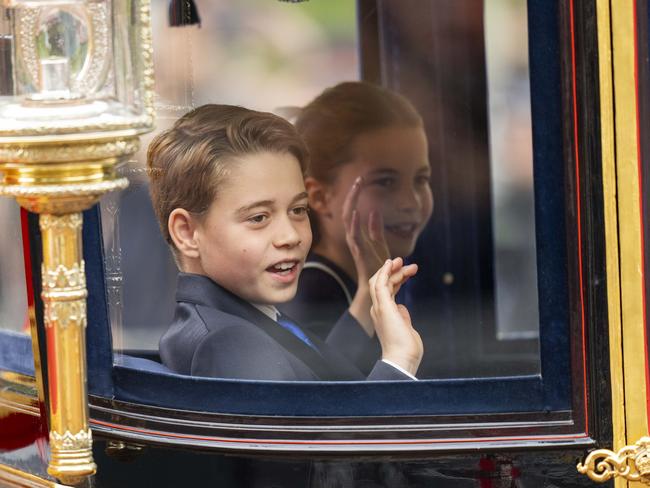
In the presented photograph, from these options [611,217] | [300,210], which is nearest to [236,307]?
[300,210]

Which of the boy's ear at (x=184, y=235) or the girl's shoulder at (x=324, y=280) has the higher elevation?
the boy's ear at (x=184, y=235)

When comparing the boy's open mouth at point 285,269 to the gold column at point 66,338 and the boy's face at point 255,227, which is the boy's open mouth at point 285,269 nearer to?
the boy's face at point 255,227

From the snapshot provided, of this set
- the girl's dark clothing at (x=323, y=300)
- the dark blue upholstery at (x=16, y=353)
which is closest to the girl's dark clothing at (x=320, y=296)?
the girl's dark clothing at (x=323, y=300)

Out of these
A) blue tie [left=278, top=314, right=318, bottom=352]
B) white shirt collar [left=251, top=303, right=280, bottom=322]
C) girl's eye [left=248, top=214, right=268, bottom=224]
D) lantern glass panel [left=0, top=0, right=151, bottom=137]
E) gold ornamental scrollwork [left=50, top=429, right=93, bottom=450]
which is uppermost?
lantern glass panel [left=0, top=0, right=151, bottom=137]

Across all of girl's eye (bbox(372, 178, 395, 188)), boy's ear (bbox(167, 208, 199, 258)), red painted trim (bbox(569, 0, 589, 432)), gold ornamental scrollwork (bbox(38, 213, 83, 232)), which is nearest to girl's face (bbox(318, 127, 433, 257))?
girl's eye (bbox(372, 178, 395, 188))

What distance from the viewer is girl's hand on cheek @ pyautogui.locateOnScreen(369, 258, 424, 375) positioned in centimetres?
167

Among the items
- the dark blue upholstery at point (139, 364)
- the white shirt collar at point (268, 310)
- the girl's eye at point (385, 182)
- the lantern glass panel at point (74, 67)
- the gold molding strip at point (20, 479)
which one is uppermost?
the lantern glass panel at point (74, 67)

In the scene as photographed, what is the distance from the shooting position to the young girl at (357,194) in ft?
5.94

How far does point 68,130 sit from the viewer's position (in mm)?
1386

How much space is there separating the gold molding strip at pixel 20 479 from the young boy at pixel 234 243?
0.89 feet

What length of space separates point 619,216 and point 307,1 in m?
0.49

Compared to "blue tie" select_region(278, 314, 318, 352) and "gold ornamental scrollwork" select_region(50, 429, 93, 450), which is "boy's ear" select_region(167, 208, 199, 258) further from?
"gold ornamental scrollwork" select_region(50, 429, 93, 450)

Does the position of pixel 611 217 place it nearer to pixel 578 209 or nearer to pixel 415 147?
pixel 578 209

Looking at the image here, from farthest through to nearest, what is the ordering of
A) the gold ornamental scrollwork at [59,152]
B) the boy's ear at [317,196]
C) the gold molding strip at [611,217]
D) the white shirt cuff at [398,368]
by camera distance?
the boy's ear at [317,196], the white shirt cuff at [398,368], the gold molding strip at [611,217], the gold ornamental scrollwork at [59,152]
